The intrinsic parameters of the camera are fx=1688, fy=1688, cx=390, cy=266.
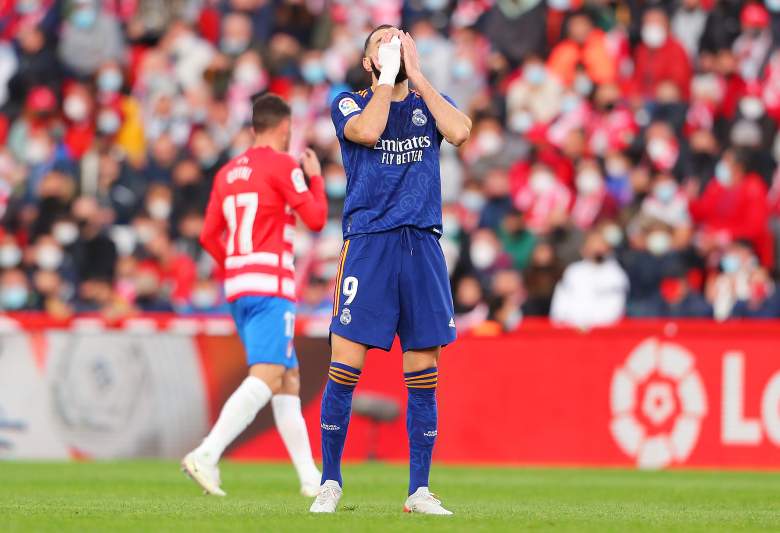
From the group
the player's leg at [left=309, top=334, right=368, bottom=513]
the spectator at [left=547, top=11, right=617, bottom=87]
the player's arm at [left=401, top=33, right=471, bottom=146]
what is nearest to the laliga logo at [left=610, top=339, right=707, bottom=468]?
the player's leg at [left=309, top=334, right=368, bottom=513]

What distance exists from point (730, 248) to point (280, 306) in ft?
27.9

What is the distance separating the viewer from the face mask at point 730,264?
59.4 feet

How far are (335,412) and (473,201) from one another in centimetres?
1130

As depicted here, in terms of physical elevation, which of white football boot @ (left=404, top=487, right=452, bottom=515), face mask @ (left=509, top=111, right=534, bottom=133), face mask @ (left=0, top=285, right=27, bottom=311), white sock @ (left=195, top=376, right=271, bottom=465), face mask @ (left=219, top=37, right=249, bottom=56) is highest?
face mask @ (left=219, top=37, right=249, bottom=56)

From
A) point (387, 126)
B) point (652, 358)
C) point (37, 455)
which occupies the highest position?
point (387, 126)

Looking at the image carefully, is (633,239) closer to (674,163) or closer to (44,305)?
(674,163)

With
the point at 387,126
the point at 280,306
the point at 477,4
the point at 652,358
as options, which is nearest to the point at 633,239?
the point at 652,358

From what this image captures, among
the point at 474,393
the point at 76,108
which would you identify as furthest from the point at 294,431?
the point at 76,108

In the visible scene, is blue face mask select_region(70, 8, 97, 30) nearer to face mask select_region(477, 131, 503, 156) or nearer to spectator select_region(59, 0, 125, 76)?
spectator select_region(59, 0, 125, 76)

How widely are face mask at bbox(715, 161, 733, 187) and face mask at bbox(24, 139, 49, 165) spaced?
29.7 feet

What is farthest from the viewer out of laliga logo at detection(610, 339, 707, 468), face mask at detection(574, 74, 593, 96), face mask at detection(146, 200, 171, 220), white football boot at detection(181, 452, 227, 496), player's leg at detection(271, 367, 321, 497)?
face mask at detection(574, 74, 593, 96)

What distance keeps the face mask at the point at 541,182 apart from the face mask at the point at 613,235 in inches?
41.9

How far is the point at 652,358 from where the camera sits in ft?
50.5

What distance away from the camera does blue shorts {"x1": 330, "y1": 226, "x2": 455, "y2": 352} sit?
8875 mm
